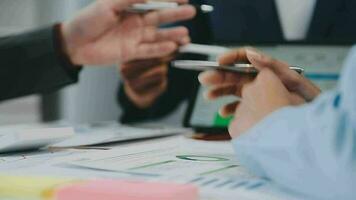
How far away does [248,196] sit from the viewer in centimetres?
44

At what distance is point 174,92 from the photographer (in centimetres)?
131

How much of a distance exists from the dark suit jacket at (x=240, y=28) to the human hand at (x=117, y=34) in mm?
161

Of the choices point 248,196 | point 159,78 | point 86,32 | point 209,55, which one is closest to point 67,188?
point 248,196

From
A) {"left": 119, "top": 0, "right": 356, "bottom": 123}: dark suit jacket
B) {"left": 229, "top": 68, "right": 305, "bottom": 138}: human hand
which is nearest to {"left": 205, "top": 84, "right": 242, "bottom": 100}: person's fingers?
A: {"left": 229, "top": 68, "right": 305, "bottom": 138}: human hand

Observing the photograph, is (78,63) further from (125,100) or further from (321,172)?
(321,172)

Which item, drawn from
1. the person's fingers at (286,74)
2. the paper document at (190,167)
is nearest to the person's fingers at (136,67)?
the paper document at (190,167)

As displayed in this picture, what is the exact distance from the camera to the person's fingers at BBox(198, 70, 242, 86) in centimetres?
74

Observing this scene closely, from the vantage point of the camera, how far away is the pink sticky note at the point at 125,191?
406 millimetres

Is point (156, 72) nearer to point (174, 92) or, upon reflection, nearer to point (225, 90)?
point (174, 92)

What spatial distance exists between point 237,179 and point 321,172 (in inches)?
4.1

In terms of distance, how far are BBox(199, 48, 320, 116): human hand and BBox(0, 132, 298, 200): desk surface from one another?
78mm

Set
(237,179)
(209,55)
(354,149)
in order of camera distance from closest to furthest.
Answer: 1. (354,149)
2. (237,179)
3. (209,55)

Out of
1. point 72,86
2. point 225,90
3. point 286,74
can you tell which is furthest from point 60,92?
point 286,74

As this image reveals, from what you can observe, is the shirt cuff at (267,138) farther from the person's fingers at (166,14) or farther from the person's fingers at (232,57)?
the person's fingers at (166,14)
